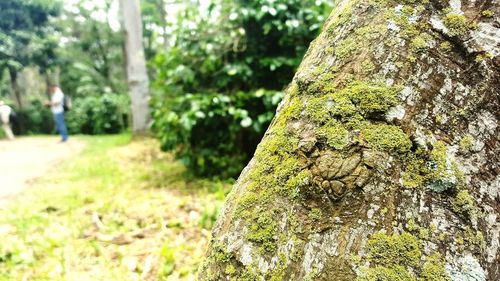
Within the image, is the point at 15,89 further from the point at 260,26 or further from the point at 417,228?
the point at 417,228

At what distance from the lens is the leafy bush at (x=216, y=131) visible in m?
4.52

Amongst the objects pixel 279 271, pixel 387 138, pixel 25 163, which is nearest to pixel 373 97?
pixel 387 138

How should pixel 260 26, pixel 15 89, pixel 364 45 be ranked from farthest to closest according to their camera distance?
1. pixel 15 89
2. pixel 260 26
3. pixel 364 45

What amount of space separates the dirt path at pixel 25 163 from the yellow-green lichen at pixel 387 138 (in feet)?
15.3

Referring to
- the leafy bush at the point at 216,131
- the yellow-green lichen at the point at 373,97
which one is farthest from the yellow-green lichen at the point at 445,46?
the leafy bush at the point at 216,131

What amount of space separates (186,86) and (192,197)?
163cm

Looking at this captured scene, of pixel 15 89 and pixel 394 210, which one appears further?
pixel 15 89

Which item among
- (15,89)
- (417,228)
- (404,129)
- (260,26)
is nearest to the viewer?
(417,228)

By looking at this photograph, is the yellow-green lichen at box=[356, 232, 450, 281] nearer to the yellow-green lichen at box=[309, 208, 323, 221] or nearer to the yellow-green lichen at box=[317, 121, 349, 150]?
the yellow-green lichen at box=[309, 208, 323, 221]

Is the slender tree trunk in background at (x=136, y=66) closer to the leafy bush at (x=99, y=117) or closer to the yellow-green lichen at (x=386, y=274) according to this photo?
the leafy bush at (x=99, y=117)

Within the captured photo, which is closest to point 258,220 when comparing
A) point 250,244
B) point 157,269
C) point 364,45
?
point 250,244

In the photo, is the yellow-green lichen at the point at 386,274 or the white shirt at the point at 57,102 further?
the white shirt at the point at 57,102

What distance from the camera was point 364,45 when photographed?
1386mm

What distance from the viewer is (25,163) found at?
283 inches
